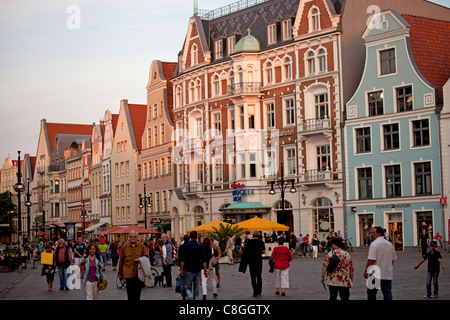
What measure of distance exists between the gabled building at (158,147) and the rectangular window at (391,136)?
91.6ft

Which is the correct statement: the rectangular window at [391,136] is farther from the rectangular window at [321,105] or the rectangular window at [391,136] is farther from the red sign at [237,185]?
the red sign at [237,185]

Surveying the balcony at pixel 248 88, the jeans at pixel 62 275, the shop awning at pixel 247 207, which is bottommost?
the jeans at pixel 62 275

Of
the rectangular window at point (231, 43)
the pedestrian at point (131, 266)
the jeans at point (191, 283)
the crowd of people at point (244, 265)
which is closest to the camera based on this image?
the crowd of people at point (244, 265)

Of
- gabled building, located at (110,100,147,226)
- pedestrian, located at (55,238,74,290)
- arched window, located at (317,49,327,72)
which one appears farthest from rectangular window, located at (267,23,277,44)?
pedestrian, located at (55,238,74,290)

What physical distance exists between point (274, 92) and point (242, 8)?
10837 millimetres

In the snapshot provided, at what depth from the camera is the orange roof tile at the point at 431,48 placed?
52.6 meters

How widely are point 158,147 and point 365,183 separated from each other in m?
30.6

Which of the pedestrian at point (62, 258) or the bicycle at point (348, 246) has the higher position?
the pedestrian at point (62, 258)

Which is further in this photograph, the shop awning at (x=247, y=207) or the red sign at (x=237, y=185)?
the red sign at (x=237, y=185)

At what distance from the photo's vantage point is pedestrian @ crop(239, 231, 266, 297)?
23734 millimetres

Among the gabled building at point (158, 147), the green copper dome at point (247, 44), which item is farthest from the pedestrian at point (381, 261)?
the gabled building at point (158, 147)
